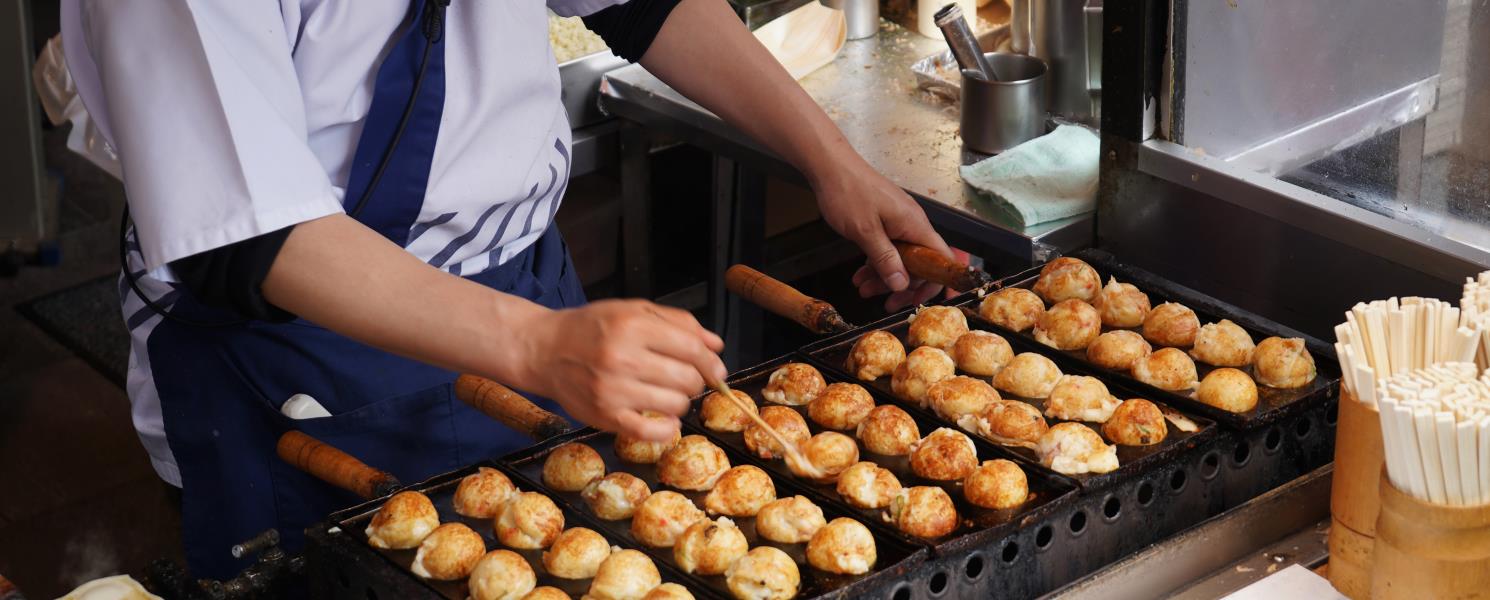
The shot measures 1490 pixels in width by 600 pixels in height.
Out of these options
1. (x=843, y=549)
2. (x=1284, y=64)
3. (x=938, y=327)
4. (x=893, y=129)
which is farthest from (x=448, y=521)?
(x=893, y=129)

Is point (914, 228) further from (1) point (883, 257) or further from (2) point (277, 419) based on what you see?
(2) point (277, 419)

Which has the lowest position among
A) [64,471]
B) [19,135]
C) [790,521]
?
[64,471]

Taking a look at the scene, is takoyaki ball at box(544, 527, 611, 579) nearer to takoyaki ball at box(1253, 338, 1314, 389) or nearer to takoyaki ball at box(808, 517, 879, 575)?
takoyaki ball at box(808, 517, 879, 575)

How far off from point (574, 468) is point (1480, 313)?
1002mm

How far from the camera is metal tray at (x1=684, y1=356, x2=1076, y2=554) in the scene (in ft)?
5.16

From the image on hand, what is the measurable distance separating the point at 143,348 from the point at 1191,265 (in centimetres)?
160

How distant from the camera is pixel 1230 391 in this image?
179cm

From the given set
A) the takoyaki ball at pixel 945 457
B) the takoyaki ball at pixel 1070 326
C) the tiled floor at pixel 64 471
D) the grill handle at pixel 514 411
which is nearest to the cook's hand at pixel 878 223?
the takoyaki ball at pixel 1070 326

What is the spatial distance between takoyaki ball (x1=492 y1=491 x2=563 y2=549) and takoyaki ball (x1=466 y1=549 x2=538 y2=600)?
2.7 inches

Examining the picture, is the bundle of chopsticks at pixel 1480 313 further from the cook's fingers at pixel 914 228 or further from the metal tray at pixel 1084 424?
the cook's fingers at pixel 914 228

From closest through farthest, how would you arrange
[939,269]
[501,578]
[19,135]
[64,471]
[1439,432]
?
1. [1439,432]
2. [501,578]
3. [939,269]
4. [64,471]
5. [19,135]

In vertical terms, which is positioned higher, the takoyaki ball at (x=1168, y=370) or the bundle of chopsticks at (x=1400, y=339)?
the bundle of chopsticks at (x=1400, y=339)

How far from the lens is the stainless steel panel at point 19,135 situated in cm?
446

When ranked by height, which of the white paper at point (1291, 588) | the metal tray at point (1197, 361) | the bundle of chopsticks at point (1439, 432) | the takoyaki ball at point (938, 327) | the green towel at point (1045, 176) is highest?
the bundle of chopsticks at point (1439, 432)
